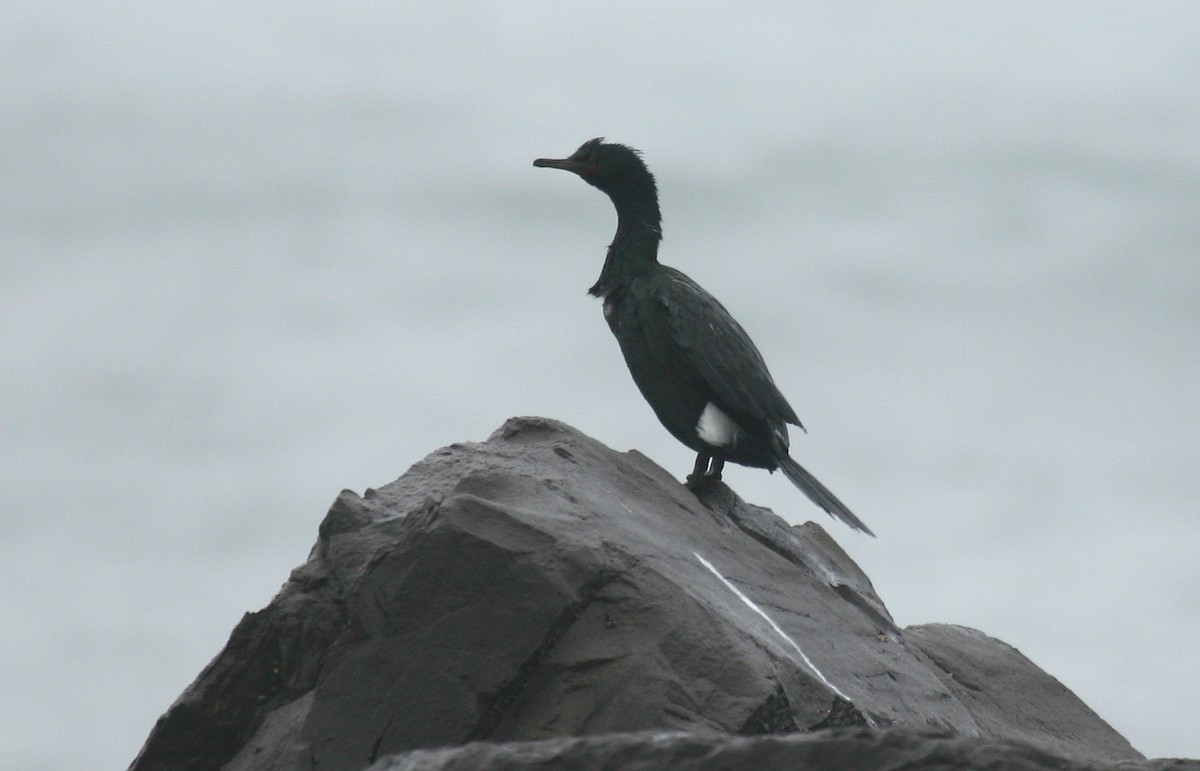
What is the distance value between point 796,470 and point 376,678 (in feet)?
11.1

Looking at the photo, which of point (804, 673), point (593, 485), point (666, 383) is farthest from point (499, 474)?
point (666, 383)

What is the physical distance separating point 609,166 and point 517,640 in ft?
14.3

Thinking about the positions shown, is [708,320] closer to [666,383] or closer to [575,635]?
[666,383]

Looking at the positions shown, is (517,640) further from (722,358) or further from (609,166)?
(609,166)

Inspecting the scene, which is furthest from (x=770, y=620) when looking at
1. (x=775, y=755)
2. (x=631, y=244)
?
(x=775, y=755)

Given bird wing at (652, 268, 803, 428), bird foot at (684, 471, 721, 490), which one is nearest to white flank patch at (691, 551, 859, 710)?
bird foot at (684, 471, 721, 490)

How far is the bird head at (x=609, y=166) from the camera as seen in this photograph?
9.61m

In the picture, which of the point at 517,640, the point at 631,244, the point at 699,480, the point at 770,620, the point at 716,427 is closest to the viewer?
the point at 517,640

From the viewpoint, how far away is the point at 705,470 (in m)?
8.75

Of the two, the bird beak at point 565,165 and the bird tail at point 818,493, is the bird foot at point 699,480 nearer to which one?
the bird tail at point 818,493

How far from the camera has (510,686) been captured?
5.98 m

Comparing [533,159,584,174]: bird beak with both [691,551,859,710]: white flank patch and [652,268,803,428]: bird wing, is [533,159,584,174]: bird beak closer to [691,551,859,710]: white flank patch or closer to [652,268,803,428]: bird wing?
[652,268,803,428]: bird wing

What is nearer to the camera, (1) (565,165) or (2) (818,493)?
(2) (818,493)

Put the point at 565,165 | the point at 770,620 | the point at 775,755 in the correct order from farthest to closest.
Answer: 1. the point at 565,165
2. the point at 770,620
3. the point at 775,755
